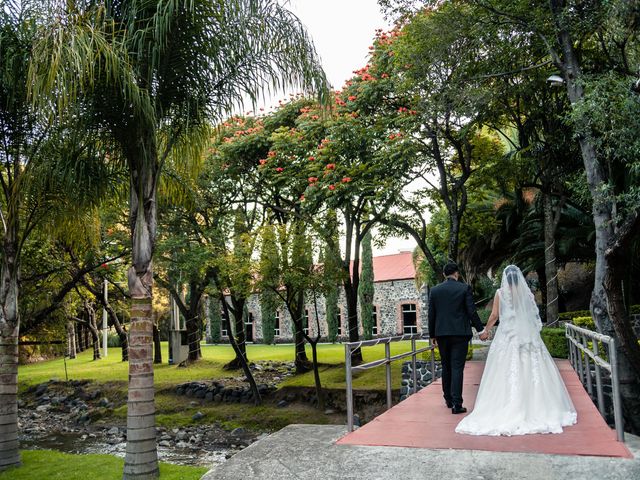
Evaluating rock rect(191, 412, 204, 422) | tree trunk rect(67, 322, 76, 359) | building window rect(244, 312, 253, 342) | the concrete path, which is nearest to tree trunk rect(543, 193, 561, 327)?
Answer: the concrete path

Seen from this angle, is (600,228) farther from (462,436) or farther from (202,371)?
(202,371)

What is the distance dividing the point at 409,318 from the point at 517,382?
1086 inches

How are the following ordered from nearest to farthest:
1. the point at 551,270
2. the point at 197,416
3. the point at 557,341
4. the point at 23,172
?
the point at 23,172 → the point at 557,341 → the point at 551,270 → the point at 197,416

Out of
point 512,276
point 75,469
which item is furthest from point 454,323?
point 75,469

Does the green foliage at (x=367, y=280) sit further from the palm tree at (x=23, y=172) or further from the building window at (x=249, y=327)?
the palm tree at (x=23, y=172)

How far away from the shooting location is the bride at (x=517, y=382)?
5648 mm

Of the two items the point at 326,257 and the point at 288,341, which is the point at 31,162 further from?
the point at 288,341

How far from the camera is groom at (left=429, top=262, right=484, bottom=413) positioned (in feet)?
21.9

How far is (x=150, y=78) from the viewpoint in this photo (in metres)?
7.83

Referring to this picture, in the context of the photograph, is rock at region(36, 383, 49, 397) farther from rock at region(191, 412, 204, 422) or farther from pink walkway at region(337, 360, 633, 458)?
pink walkway at region(337, 360, 633, 458)

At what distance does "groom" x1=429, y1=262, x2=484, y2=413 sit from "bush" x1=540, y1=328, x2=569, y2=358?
→ 775 cm

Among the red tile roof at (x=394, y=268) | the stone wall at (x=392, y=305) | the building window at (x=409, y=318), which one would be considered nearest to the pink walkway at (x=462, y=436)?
the stone wall at (x=392, y=305)

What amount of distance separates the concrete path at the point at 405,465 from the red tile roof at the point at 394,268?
2766 cm

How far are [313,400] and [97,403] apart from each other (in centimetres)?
860
